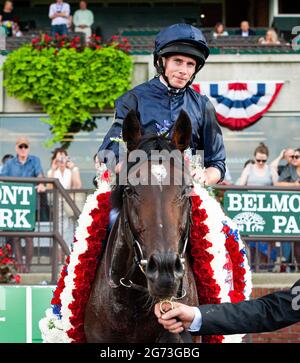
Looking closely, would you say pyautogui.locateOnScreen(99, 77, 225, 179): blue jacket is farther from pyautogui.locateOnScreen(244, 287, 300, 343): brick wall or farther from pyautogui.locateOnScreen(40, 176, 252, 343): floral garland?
pyautogui.locateOnScreen(244, 287, 300, 343): brick wall

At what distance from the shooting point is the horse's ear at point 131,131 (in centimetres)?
509

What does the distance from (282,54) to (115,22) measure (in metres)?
5.52

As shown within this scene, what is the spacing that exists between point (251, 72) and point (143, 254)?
13354 mm

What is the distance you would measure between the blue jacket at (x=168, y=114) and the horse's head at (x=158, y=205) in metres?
0.78

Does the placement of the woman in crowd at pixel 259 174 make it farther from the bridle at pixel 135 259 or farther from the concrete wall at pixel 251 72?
the bridle at pixel 135 259

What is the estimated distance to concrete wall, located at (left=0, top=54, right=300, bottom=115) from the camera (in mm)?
17484

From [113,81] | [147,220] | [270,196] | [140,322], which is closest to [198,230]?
[140,322]

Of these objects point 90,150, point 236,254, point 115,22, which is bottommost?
point 236,254

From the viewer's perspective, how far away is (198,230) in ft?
19.2

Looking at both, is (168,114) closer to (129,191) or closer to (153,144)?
(153,144)

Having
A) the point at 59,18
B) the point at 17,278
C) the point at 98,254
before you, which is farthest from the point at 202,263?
the point at 59,18

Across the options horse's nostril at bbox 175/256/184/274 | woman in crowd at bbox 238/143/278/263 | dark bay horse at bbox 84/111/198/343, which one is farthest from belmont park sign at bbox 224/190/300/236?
horse's nostril at bbox 175/256/184/274

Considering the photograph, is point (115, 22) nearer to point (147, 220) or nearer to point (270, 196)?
point (270, 196)

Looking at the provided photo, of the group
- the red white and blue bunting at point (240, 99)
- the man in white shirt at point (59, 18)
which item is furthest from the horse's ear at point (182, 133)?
the man in white shirt at point (59, 18)
